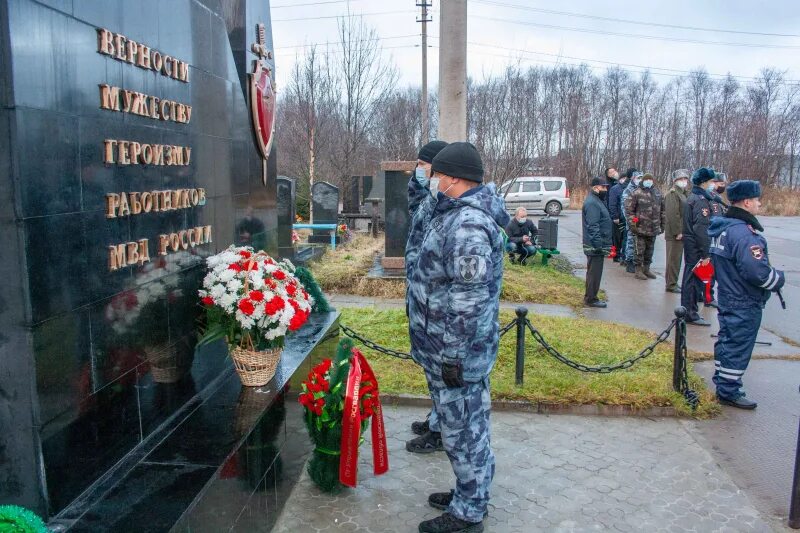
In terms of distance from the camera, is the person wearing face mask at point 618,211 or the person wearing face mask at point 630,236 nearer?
the person wearing face mask at point 630,236

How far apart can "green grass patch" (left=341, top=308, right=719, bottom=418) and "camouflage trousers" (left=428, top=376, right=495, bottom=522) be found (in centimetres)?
211

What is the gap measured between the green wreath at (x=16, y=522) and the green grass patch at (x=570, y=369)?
3.94 metres

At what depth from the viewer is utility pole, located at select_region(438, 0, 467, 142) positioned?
7.75 m

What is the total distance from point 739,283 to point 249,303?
415 centimetres

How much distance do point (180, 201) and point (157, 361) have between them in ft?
2.97

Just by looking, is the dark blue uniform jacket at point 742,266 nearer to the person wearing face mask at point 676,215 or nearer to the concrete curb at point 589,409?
the concrete curb at point 589,409

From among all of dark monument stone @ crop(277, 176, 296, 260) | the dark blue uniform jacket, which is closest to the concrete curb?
the dark blue uniform jacket

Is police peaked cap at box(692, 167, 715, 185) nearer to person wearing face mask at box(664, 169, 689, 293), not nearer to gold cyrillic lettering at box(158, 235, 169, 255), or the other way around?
person wearing face mask at box(664, 169, 689, 293)

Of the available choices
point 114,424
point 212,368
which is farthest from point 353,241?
point 114,424

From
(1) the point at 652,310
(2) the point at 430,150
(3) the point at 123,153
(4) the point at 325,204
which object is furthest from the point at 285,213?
(3) the point at 123,153

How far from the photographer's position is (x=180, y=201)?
3916mm

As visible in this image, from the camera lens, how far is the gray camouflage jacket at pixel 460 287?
3.50 meters

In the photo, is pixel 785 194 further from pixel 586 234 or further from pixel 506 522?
pixel 506 522

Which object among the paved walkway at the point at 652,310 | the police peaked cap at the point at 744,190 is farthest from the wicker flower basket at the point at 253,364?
the paved walkway at the point at 652,310
